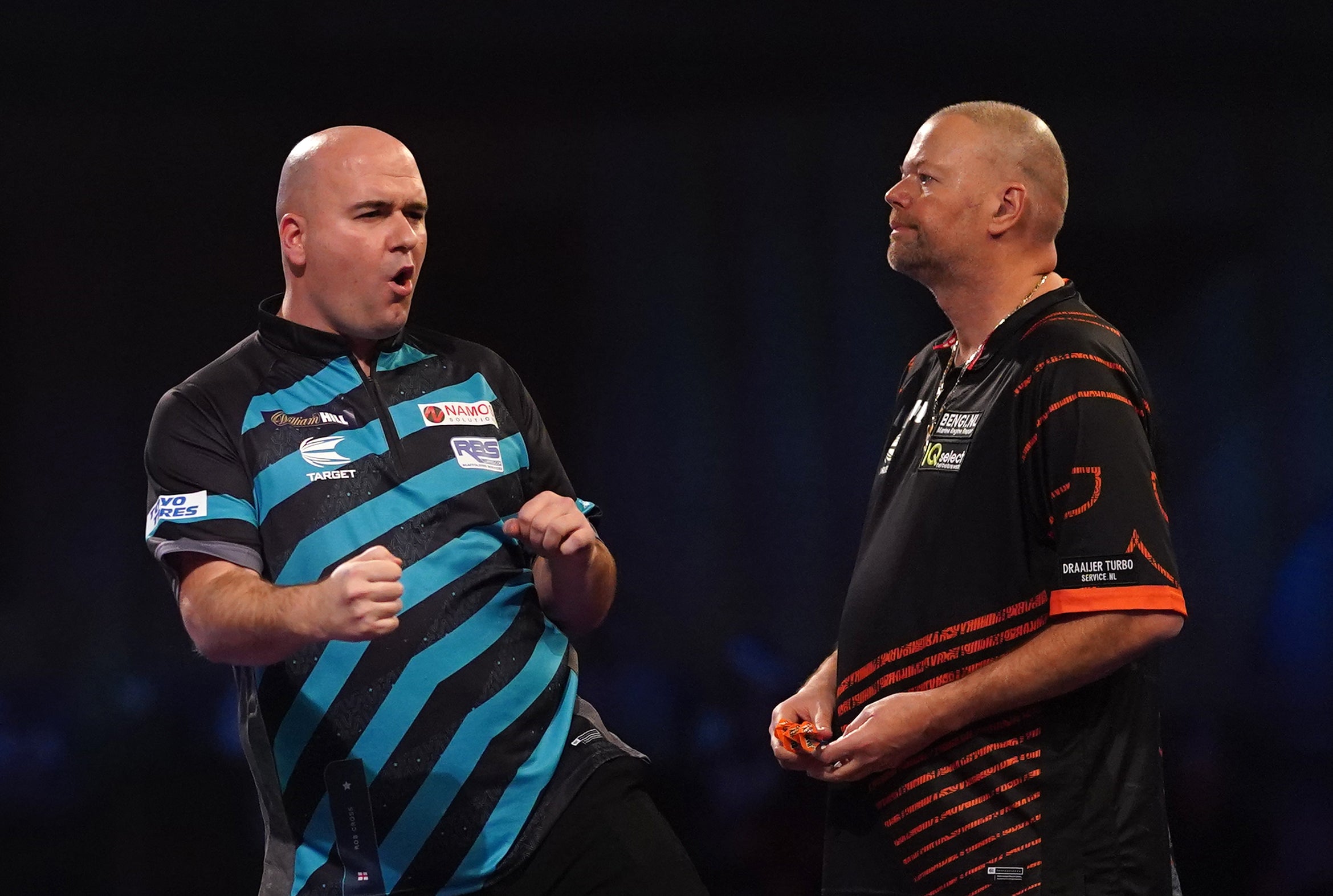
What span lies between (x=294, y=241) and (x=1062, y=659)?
1.22m

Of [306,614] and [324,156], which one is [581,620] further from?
[324,156]

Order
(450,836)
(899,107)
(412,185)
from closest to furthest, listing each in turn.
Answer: (450,836), (412,185), (899,107)

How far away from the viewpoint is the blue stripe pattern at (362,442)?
67.8 inches

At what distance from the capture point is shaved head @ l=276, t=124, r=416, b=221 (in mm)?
1896

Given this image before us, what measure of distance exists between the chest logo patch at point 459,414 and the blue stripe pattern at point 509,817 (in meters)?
0.45

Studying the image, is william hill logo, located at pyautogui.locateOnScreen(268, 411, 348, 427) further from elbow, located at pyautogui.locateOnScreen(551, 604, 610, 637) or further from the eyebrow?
elbow, located at pyautogui.locateOnScreen(551, 604, 610, 637)

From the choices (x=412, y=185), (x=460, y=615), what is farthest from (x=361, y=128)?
(x=460, y=615)

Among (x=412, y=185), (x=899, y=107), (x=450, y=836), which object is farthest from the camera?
(x=899, y=107)

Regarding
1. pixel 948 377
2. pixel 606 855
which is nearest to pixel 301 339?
pixel 606 855

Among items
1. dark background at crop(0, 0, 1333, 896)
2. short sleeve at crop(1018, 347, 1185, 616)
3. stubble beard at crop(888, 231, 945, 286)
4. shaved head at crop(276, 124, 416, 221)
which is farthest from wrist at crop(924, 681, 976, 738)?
dark background at crop(0, 0, 1333, 896)

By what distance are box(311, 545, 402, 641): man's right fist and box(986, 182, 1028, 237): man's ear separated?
100cm

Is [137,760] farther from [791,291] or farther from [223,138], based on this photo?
[791,291]

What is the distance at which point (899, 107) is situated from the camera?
343cm

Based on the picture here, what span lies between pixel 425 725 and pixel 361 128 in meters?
0.89
